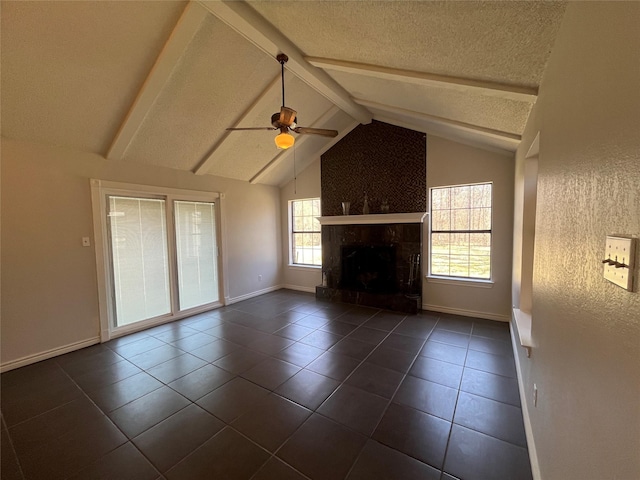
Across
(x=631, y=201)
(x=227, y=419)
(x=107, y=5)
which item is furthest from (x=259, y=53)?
(x=227, y=419)

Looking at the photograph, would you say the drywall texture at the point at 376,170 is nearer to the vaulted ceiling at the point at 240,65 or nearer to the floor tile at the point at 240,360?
the vaulted ceiling at the point at 240,65

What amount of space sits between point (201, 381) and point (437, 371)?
2.30 metres

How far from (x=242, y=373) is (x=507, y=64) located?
3346mm

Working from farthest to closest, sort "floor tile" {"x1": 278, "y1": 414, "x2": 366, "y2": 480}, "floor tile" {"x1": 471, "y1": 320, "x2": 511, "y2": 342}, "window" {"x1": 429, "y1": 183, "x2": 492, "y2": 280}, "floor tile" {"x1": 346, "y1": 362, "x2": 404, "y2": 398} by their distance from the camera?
"window" {"x1": 429, "y1": 183, "x2": 492, "y2": 280} < "floor tile" {"x1": 471, "y1": 320, "x2": 511, "y2": 342} < "floor tile" {"x1": 346, "y1": 362, "x2": 404, "y2": 398} < "floor tile" {"x1": 278, "y1": 414, "x2": 366, "y2": 480}

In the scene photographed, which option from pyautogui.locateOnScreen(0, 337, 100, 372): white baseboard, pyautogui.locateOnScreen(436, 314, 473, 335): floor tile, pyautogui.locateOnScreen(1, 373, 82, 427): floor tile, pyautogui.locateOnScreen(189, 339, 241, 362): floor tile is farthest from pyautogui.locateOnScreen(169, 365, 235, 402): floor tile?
pyautogui.locateOnScreen(436, 314, 473, 335): floor tile

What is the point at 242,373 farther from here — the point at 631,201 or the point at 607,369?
the point at 631,201

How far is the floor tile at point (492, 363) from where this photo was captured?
2.56 metres

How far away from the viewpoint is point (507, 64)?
1745mm

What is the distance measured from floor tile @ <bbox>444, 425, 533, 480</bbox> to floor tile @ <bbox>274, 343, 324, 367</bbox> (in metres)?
1.48

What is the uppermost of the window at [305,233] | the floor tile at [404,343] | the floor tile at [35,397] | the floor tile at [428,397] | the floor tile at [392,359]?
the window at [305,233]

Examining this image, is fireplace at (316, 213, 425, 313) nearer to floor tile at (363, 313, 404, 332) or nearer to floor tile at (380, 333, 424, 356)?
floor tile at (363, 313, 404, 332)

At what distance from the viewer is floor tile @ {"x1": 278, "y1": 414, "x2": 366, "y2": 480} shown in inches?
62.1

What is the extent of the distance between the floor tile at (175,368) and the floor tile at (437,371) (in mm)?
2248

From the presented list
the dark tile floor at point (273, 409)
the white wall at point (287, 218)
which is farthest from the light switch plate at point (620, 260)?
the white wall at point (287, 218)
